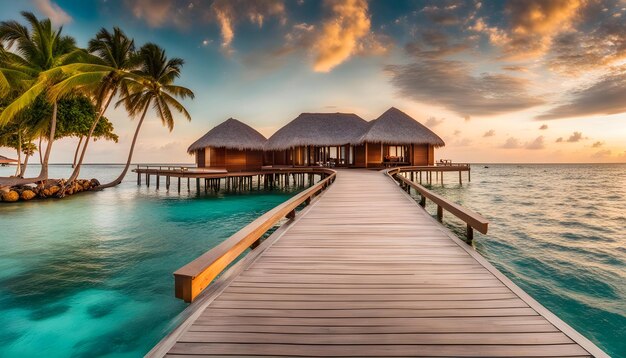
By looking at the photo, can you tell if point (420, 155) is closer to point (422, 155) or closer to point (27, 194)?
point (422, 155)

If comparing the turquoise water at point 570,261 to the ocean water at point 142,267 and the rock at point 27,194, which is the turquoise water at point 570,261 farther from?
the rock at point 27,194

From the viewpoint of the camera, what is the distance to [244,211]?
13625 mm

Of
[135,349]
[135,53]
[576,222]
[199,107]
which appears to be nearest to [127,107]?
[135,53]

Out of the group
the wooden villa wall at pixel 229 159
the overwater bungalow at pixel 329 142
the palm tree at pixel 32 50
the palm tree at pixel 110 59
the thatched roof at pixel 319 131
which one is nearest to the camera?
the palm tree at pixel 32 50

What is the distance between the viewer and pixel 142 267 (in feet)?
21.8

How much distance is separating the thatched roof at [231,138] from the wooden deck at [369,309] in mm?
19474

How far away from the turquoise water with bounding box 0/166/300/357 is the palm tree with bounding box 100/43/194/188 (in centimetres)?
853

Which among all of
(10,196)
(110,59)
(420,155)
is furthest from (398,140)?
(10,196)

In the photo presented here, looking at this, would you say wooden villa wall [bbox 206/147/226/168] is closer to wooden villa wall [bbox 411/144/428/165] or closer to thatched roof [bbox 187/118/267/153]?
thatched roof [bbox 187/118/267/153]

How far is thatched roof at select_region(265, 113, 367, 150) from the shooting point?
71.8 ft

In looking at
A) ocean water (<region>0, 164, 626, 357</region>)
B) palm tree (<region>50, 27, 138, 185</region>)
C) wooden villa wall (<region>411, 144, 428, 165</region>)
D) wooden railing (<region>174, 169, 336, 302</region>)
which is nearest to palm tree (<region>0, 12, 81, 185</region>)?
palm tree (<region>50, 27, 138, 185</region>)

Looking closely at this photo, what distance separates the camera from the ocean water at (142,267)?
4.10m

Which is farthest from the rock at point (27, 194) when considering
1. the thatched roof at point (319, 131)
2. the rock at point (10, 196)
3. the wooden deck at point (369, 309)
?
the wooden deck at point (369, 309)

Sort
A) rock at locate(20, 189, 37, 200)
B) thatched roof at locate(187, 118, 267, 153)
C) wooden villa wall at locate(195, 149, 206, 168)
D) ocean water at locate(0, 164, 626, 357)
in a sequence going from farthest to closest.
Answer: wooden villa wall at locate(195, 149, 206, 168)
thatched roof at locate(187, 118, 267, 153)
rock at locate(20, 189, 37, 200)
ocean water at locate(0, 164, 626, 357)
